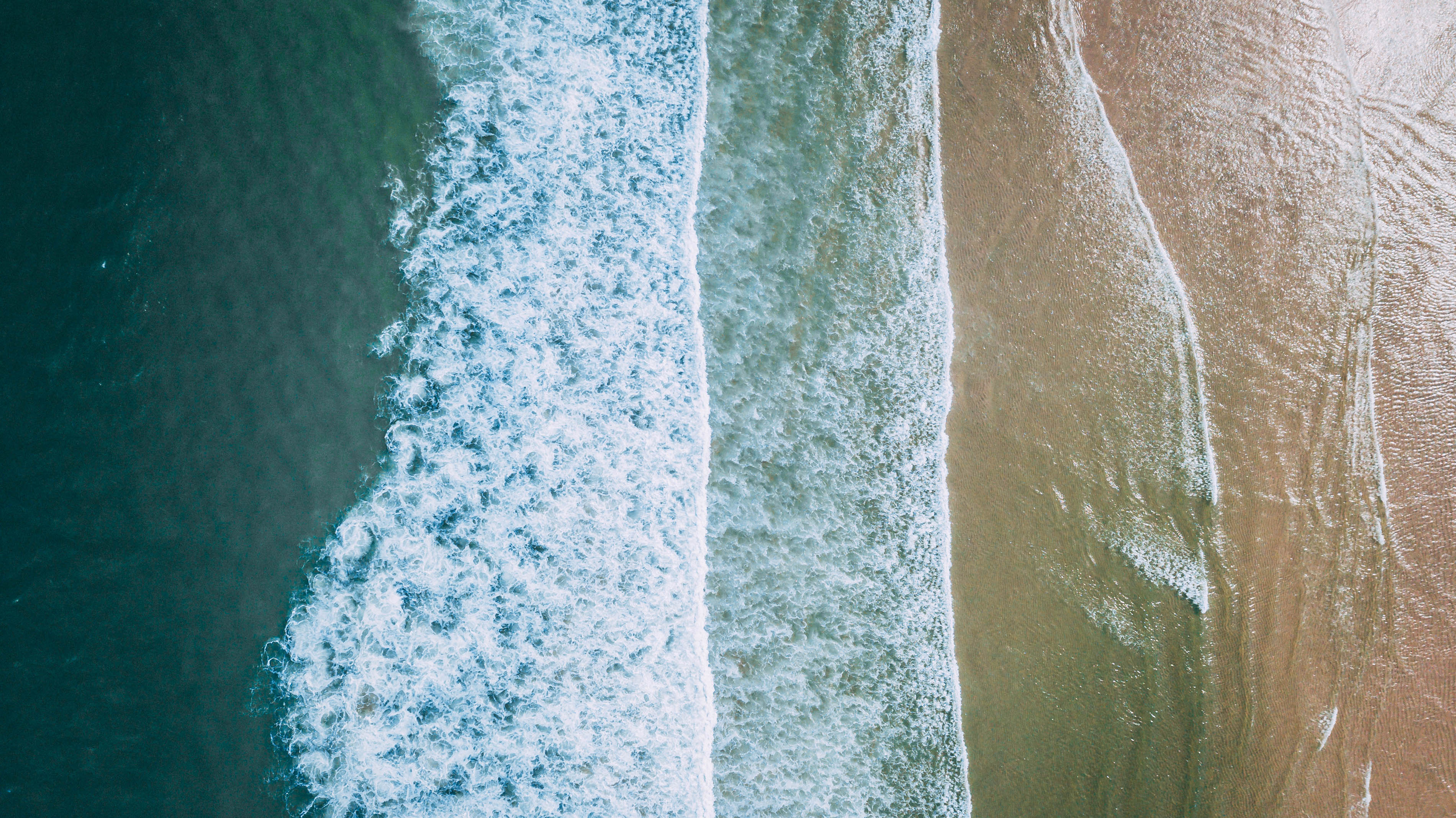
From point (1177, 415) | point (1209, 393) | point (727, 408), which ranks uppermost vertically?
point (1209, 393)

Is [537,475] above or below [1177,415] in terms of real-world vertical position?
below

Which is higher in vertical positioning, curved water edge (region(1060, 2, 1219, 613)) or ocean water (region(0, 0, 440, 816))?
curved water edge (region(1060, 2, 1219, 613))

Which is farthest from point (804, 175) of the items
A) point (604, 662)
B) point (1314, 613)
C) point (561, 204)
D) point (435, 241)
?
point (1314, 613)

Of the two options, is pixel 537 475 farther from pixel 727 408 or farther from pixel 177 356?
pixel 177 356

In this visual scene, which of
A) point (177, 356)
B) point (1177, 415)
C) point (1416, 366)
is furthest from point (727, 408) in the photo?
point (1416, 366)

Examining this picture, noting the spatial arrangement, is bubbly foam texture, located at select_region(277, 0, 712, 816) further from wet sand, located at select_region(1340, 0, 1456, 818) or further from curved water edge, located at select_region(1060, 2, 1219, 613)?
wet sand, located at select_region(1340, 0, 1456, 818)

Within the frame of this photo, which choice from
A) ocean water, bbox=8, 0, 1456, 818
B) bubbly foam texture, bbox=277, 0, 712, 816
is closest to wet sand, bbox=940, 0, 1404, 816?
ocean water, bbox=8, 0, 1456, 818

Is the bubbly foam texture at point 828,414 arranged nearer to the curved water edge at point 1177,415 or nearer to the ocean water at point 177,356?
the curved water edge at point 1177,415
